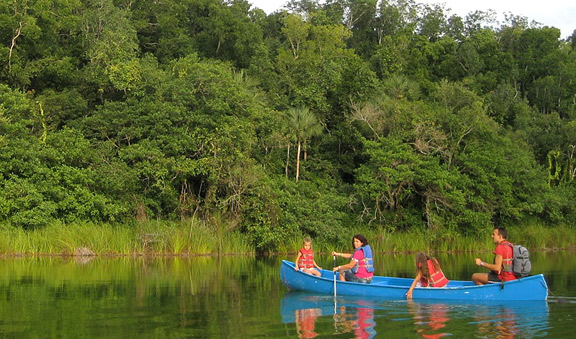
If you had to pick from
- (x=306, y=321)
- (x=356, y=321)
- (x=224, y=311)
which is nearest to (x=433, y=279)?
(x=356, y=321)

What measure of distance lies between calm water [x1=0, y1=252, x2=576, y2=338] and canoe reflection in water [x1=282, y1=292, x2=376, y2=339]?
2 cm

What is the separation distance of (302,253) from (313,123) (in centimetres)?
1744

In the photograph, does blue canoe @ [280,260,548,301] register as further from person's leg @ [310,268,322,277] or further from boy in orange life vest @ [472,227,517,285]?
person's leg @ [310,268,322,277]

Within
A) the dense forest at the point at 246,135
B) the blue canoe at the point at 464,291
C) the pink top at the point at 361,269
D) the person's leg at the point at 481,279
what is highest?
the dense forest at the point at 246,135

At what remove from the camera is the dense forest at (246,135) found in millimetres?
27562

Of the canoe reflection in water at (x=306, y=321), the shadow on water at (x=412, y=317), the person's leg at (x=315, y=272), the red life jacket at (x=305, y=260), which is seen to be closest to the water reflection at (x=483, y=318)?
the shadow on water at (x=412, y=317)

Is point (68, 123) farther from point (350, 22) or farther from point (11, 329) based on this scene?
point (350, 22)

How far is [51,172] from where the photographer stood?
26406 millimetres

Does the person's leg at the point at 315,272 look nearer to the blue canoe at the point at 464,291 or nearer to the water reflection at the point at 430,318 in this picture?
the blue canoe at the point at 464,291

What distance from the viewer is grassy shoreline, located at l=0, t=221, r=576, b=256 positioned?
24703mm

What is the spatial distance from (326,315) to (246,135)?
17.3 meters

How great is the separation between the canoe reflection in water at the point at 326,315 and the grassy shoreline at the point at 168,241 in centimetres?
1147

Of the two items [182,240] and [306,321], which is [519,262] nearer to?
[306,321]

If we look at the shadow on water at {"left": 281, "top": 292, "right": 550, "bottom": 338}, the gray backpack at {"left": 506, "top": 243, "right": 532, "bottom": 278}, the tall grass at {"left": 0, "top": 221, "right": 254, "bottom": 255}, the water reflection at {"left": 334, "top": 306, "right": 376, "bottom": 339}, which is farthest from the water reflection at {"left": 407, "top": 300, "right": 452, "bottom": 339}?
the tall grass at {"left": 0, "top": 221, "right": 254, "bottom": 255}
